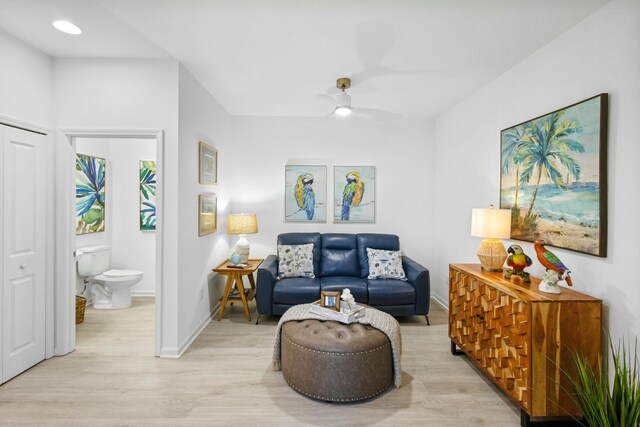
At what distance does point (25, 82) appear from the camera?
259cm

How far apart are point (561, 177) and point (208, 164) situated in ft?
10.8

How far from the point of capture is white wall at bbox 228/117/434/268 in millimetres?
4672

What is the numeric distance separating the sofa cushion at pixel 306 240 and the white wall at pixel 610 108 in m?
2.05


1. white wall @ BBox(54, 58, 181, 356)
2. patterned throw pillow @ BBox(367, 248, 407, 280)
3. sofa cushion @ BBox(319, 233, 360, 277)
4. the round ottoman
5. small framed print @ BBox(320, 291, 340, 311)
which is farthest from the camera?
sofa cushion @ BBox(319, 233, 360, 277)

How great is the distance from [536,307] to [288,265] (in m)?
2.68

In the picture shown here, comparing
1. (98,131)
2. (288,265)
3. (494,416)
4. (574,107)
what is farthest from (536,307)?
(98,131)

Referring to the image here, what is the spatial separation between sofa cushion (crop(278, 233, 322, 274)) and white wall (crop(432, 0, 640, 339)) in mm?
2051

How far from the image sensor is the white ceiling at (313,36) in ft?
6.82

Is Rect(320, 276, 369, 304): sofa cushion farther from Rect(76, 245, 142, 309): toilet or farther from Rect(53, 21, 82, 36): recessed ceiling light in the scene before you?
Rect(53, 21, 82, 36): recessed ceiling light

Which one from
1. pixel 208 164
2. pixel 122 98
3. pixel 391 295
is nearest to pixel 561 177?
pixel 391 295

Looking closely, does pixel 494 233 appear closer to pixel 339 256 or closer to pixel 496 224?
pixel 496 224

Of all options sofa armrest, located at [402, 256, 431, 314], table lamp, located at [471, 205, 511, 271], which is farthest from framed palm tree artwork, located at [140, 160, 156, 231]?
table lamp, located at [471, 205, 511, 271]

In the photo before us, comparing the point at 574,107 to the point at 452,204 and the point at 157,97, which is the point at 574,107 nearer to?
the point at 452,204

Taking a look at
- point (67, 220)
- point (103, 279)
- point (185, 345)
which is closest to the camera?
point (67, 220)
